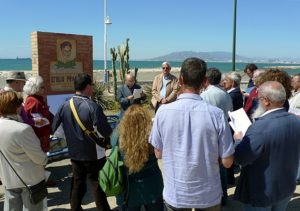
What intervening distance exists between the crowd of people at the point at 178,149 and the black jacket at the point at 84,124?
0.01 metres

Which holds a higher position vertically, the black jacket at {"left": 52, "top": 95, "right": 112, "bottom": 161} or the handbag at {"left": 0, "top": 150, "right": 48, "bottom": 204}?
the black jacket at {"left": 52, "top": 95, "right": 112, "bottom": 161}

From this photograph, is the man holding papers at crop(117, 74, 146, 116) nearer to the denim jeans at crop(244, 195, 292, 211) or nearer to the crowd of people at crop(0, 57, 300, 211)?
the crowd of people at crop(0, 57, 300, 211)

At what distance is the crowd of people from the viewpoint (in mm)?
2430

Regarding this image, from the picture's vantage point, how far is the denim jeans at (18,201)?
3.29m

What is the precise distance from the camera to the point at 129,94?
729 cm

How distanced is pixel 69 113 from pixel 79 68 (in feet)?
15.1

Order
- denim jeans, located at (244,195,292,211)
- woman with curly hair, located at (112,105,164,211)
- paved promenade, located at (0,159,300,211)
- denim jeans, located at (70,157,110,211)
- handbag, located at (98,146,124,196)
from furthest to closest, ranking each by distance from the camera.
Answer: paved promenade, located at (0,159,300,211) < denim jeans, located at (70,157,110,211) < handbag, located at (98,146,124,196) < woman with curly hair, located at (112,105,164,211) < denim jeans, located at (244,195,292,211)

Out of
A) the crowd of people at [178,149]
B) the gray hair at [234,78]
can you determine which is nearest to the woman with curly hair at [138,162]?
the crowd of people at [178,149]

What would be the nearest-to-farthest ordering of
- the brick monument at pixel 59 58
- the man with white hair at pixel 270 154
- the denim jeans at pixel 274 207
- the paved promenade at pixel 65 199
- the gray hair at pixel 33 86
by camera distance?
the man with white hair at pixel 270 154, the denim jeans at pixel 274 207, the gray hair at pixel 33 86, the paved promenade at pixel 65 199, the brick monument at pixel 59 58

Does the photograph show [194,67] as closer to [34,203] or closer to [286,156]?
[286,156]

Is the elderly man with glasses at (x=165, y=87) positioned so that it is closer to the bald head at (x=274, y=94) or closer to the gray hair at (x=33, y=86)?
the gray hair at (x=33, y=86)

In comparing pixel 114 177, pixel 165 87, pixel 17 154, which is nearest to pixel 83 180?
pixel 114 177

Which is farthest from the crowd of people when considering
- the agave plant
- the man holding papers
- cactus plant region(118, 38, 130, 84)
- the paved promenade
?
cactus plant region(118, 38, 130, 84)

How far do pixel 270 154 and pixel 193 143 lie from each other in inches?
26.1
